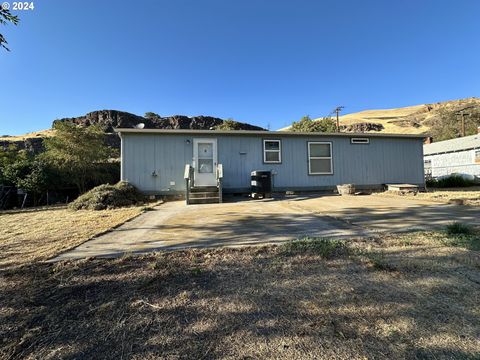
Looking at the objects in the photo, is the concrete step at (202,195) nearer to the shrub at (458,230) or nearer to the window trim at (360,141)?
the shrub at (458,230)

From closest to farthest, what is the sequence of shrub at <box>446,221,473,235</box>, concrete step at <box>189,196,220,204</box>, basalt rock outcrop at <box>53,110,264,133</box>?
shrub at <box>446,221,473,235</box> < concrete step at <box>189,196,220,204</box> < basalt rock outcrop at <box>53,110,264,133</box>

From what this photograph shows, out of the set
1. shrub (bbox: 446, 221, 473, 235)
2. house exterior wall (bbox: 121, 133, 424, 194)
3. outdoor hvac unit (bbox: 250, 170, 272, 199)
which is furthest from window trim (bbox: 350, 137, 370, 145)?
shrub (bbox: 446, 221, 473, 235)

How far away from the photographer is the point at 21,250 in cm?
364

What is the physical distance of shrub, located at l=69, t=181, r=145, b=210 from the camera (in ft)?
26.0

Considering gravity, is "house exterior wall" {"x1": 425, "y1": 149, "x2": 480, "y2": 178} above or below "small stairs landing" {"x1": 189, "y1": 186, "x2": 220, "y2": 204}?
above

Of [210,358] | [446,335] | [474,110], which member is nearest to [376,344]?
[446,335]

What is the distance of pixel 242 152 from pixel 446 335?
9.39 m

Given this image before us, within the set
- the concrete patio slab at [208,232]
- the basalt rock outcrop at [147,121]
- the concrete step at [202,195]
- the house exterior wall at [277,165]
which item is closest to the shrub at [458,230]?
the concrete patio slab at [208,232]

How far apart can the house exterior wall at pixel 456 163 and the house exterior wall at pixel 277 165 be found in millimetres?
11163

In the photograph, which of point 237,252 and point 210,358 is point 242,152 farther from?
point 210,358

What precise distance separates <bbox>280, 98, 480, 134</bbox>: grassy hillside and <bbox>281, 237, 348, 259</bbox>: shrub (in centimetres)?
4685

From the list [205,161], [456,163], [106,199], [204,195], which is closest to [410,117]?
[456,163]

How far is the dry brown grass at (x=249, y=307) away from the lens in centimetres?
156

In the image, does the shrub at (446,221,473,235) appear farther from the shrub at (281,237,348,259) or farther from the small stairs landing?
the small stairs landing
